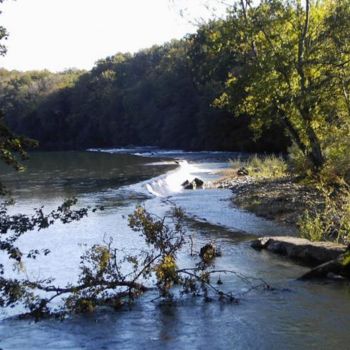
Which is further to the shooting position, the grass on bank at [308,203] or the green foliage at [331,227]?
the grass on bank at [308,203]

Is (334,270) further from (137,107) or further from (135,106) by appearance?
(135,106)

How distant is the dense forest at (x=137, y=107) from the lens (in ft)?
223

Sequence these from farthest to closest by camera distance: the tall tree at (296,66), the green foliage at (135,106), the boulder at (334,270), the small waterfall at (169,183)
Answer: the green foliage at (135,106) → the small waterfall at (169,183) → the tall tree at (296,66) → the boulder at (334,270)

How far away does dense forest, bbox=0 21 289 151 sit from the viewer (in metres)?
68.0

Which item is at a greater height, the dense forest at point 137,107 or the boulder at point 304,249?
the dense forest at point 137,107

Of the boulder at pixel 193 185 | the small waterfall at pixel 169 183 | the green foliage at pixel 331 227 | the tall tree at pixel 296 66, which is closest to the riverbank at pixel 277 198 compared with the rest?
the tall tree at pixel 296 66

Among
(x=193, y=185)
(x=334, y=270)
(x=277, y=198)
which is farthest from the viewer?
(x=193, y=185)

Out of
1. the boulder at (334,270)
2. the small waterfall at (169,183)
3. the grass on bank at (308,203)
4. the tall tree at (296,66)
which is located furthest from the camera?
the small waterfall at (169,183)

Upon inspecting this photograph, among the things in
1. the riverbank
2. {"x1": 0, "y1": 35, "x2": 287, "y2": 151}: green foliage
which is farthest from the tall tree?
{"x1": 0, "y1": 35, "x2": 287, "y2": 151}: green foliage

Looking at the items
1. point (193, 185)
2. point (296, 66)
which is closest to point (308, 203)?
point (296, 66)

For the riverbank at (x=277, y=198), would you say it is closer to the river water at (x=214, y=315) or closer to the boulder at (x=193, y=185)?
the river water at (x=214, y=315)

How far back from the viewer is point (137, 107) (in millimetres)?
95875

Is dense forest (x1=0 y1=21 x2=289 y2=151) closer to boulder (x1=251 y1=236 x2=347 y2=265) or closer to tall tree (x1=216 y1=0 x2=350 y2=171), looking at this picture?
tall tree (x1=216 y1=0 x2=350 y2=171)

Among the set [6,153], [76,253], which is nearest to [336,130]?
[76,253]
